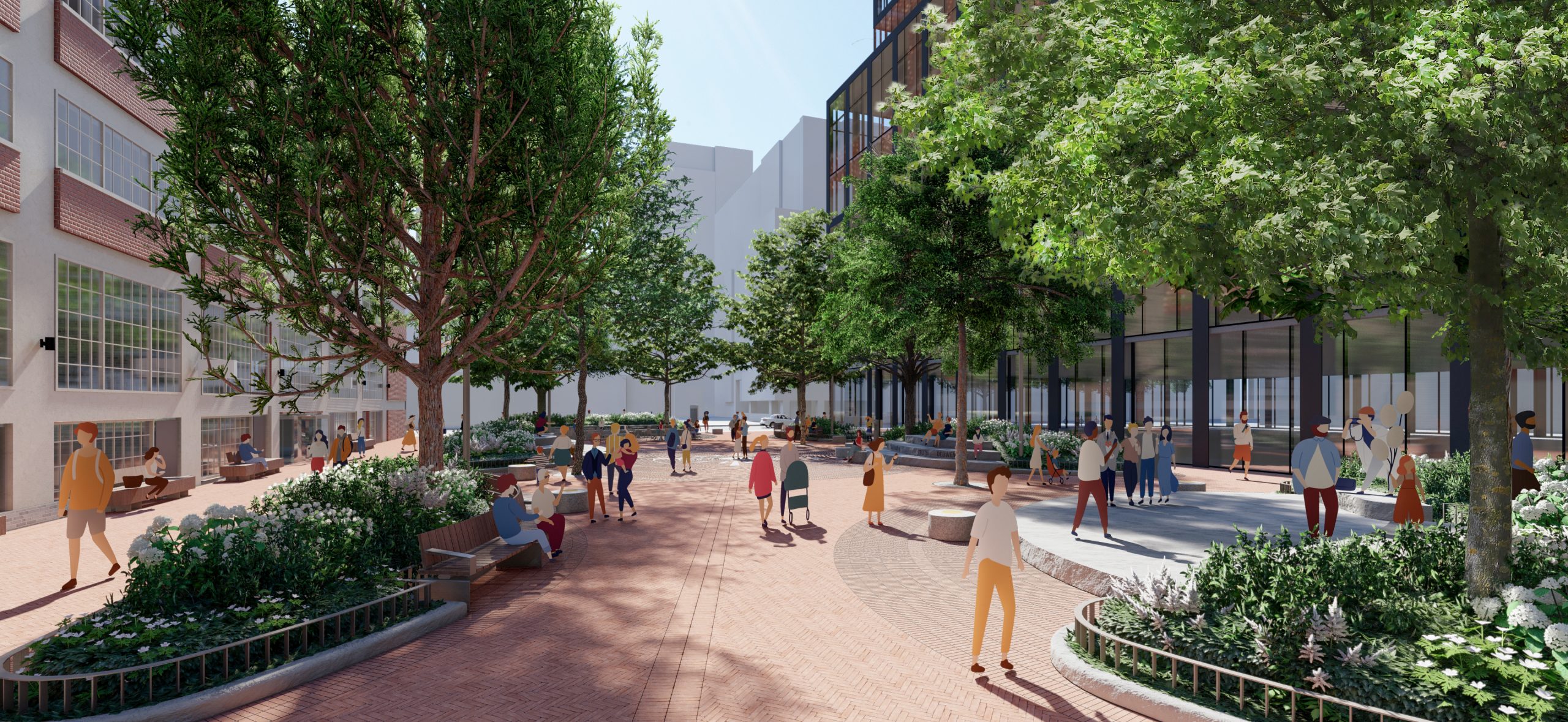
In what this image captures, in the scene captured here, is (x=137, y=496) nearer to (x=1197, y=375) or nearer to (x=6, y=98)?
(x=6, y=98)

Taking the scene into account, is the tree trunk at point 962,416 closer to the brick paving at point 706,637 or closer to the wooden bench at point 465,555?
the brick paving at point 706,637

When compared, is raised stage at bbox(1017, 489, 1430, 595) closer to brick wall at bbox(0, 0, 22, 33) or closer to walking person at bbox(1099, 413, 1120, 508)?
walking person at bbox(1099, 413, 1120, 508)

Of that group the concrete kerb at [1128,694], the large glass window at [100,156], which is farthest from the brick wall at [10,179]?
the concrete kerb at [1128,694]

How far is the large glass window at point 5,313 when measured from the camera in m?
15.3

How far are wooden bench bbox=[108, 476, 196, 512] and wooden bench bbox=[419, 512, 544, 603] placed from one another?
10.8 metres

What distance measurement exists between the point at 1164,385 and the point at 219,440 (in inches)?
1370

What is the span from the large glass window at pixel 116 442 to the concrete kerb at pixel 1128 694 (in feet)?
69.1

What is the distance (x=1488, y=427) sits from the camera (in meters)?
6.52

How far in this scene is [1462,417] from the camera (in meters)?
19.4

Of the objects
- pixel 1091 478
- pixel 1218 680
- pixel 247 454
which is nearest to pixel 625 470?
pixel 1091 478

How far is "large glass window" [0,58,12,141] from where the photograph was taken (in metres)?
15.3

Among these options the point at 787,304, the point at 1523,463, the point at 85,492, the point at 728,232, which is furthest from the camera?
the point at 728,232

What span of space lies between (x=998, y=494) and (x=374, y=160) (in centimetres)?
1064

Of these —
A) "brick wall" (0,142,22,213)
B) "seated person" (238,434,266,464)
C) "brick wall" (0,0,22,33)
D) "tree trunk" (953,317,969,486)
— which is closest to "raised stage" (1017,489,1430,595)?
"tree trunk" (953,317,969,486)
